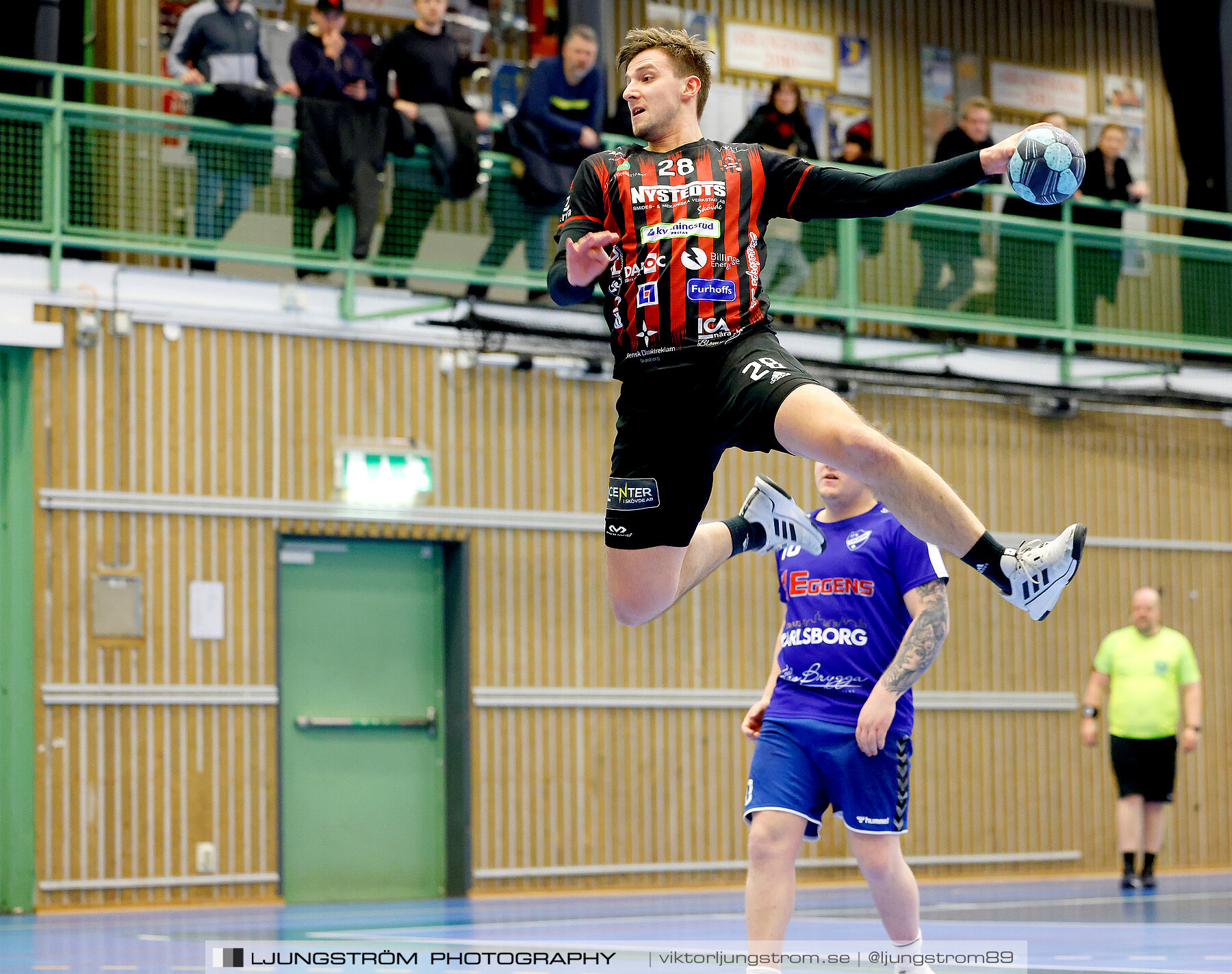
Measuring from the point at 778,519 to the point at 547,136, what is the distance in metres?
7.63

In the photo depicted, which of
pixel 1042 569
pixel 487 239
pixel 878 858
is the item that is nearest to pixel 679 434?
pixel 1042 569

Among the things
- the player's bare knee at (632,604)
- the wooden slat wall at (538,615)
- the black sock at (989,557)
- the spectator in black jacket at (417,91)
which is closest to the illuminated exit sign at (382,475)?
the wooden slat wall at (538,615)

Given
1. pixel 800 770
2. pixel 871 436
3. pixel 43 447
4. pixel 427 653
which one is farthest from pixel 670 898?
pixel 871 436

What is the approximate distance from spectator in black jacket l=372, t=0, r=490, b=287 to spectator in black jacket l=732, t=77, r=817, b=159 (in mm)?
2836

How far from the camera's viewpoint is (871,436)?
16.6ft

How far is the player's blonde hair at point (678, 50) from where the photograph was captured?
5.72m

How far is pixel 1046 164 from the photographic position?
5.13 meters

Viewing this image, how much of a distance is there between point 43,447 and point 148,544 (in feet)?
3.57

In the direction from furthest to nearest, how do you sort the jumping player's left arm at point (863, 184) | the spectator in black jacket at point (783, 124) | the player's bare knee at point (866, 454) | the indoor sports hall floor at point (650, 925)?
1. the spectator in black jacket at point (783, 124)
2. the indoor sports hall floor at point (650, 925)
3. the jumping player's left arm at point (863, 184)
4. the player's bare knee at point (866, 454)

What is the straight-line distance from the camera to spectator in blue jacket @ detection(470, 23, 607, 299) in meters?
13.6

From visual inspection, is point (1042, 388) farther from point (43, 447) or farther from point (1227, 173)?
point (43, 447)

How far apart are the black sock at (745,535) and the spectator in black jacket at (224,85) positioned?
729 centimetres

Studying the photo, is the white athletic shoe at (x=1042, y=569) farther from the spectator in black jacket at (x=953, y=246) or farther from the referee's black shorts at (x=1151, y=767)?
the spectator in black jacket at (x=953, y=246)

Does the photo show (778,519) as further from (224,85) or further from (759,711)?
(224,85)
